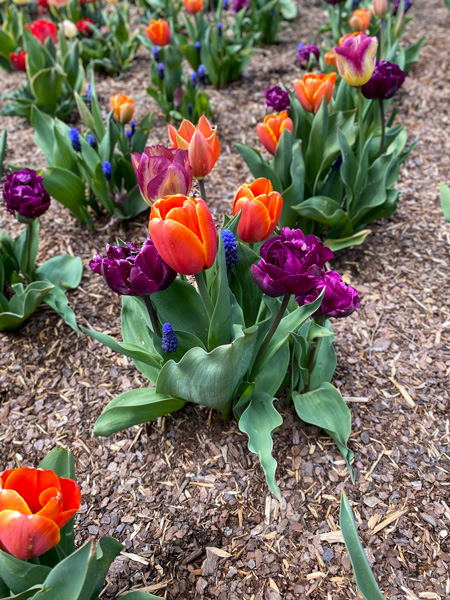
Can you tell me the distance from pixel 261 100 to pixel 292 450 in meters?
2.79

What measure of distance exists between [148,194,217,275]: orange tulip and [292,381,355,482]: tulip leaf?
685 millimetres

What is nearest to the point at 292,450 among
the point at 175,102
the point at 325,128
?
the point at 325,128

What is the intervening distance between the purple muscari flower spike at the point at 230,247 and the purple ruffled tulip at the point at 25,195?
83cm

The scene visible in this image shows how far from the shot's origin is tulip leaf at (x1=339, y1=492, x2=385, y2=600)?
1038mm

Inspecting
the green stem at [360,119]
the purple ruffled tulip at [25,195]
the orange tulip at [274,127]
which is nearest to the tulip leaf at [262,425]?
the purple ruffled tulip at [25,195]

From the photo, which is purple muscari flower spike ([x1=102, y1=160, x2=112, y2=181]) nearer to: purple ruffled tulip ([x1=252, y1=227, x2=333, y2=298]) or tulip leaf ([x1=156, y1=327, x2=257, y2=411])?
tulip leaf ([x1=156, y1=327, x2=257, y2=411])

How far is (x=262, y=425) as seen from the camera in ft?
4.76

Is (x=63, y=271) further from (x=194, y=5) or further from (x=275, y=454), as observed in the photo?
(x=194, y=5)

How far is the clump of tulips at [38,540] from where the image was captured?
942mm

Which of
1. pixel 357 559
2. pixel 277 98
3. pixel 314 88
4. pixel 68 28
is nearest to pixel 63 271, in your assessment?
pixel 277 98

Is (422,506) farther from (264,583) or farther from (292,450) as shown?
(264,583)

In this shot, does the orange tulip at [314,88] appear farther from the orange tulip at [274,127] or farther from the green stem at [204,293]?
the green stem at [204,293]

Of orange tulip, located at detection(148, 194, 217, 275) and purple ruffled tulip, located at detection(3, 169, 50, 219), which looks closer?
orange tulip, located at detection(148, 194, 217, 275)

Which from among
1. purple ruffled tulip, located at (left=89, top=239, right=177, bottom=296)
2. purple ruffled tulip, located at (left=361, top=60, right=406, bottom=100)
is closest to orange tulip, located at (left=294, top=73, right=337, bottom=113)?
purple ruffled tulip, located at (left=361, top=60, right=406, bottom=100)
